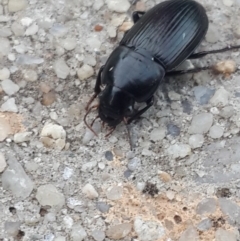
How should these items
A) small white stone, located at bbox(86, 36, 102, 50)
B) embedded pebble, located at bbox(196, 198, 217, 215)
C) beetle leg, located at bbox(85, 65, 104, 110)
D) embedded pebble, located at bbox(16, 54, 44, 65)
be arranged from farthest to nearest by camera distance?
small white stone, located at bbox(86, 36, 102, 50), embedded pebble, located at bbox(16, 54, 44, 65), beetle leg, located at bbox(85, 65, 104, 110), embedded pebble, located at bbox(196, 198, 217, 215)

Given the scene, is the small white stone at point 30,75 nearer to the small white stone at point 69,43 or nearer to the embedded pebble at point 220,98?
the small white stone at point 69,43

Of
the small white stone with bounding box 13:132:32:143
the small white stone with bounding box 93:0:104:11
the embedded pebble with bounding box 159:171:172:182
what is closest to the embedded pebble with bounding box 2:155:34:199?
the small white stone with bounding box 13:132:32:143

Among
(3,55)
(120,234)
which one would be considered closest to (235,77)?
(120,234)

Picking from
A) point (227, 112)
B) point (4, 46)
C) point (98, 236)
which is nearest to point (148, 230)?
point (98, 236)

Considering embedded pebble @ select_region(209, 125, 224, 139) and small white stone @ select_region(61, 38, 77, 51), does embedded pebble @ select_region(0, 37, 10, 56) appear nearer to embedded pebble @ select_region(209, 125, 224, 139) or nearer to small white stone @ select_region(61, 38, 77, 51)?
small white stone @ select_region(61, 38, 77, 51)

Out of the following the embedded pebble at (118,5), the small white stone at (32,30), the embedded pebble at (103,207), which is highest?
the embedded pebble at (118,5)

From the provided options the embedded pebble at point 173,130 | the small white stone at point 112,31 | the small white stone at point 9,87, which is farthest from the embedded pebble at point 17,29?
the embedded pebble at point 173,130
